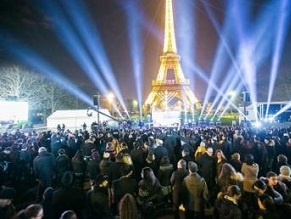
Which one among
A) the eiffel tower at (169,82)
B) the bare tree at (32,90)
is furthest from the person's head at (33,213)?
the eiffel tower at (169,82)

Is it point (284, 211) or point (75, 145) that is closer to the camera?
point (284, 211)

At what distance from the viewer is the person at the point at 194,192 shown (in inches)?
296

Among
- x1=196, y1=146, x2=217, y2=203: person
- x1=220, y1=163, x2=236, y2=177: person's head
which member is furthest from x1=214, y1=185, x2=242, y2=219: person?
x1=196, y1=146, x2=217, y2=203: person

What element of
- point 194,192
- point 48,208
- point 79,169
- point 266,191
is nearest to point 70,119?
point 79,169

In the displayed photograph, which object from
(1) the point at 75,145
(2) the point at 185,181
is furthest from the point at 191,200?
(1) the point at 75,145

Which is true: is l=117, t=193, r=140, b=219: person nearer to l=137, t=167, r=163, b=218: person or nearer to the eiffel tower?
l=137, t=167, r=163, b=218: person

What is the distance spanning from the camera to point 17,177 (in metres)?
11.8

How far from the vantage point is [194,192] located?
297 inches

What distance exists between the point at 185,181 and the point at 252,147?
5.50 meters

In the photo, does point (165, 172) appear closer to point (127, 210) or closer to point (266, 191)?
point (266, 191)

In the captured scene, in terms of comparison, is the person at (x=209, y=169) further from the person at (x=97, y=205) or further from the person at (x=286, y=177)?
the person at (x=97, y=205)

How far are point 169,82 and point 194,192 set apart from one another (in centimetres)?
6042

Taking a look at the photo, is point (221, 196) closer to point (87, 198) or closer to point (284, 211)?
point (284, 211)

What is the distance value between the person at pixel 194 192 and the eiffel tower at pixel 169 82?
5538 cm
